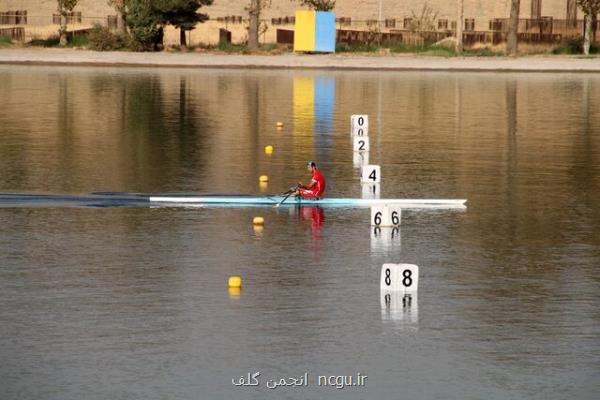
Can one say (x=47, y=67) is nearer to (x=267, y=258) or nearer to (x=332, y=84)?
(x=332, y=84)

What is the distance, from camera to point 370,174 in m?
32.9

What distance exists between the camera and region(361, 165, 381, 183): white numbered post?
3294 centimetres

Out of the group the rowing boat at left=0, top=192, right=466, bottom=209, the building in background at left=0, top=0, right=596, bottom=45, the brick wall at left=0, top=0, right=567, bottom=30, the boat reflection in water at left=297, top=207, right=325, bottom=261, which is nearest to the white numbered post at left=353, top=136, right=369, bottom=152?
the rowing boat at left=0, top=192, right=466, bottom=209

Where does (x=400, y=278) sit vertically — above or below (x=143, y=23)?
below

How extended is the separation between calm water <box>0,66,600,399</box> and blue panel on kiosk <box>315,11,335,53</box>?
1706 inches

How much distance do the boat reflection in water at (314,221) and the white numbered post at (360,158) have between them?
26.0ft

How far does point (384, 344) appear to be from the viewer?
59.8 feet

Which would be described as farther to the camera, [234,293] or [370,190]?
[370,190]

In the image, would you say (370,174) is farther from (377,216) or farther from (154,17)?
(154,17)

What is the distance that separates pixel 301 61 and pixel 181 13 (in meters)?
13.5

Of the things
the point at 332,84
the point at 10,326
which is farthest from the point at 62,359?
the point at 332,84

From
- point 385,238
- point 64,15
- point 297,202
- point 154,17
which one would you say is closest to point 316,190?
point 297,202

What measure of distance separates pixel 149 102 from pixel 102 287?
1368 inches

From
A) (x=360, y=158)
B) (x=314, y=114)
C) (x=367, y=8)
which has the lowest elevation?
(x=360, y=158)
